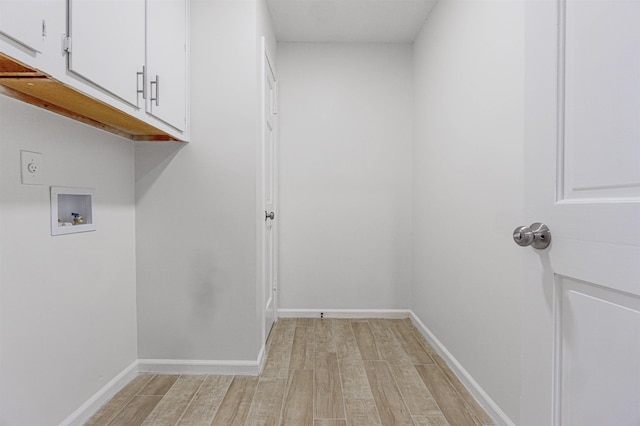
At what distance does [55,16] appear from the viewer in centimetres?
101

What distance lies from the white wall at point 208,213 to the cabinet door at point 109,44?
557 mm

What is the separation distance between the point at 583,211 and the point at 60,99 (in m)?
1.63

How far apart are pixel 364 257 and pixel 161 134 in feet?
6.31

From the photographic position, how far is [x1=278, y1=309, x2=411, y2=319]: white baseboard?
3152 millimetres

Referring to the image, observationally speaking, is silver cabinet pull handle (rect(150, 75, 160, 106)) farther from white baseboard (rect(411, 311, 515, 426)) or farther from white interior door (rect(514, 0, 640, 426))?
white baseboard (rect(411, 311, 515, 426))

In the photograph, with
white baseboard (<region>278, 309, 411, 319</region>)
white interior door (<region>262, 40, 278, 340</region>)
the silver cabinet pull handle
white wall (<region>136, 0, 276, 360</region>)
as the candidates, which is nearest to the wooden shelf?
the silver cabinet pull handle

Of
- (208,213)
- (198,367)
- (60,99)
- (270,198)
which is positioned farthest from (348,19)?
(198,367)

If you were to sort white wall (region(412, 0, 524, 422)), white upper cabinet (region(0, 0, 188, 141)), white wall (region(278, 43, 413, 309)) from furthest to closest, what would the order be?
1. white wall (region(278, 43, 413, 309))
2. white wall (region(412, 0, 524, 422))
3. white upper cabinet (region(0, 0, 188, 141))

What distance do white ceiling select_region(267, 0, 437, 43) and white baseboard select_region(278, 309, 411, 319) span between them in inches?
91.9

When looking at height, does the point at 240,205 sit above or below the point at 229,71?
below

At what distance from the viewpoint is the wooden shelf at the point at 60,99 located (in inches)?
41.0

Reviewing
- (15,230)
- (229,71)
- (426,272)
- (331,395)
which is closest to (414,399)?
(331,395)

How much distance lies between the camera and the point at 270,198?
2.73 m

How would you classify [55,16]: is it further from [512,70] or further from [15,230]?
[512,70]
